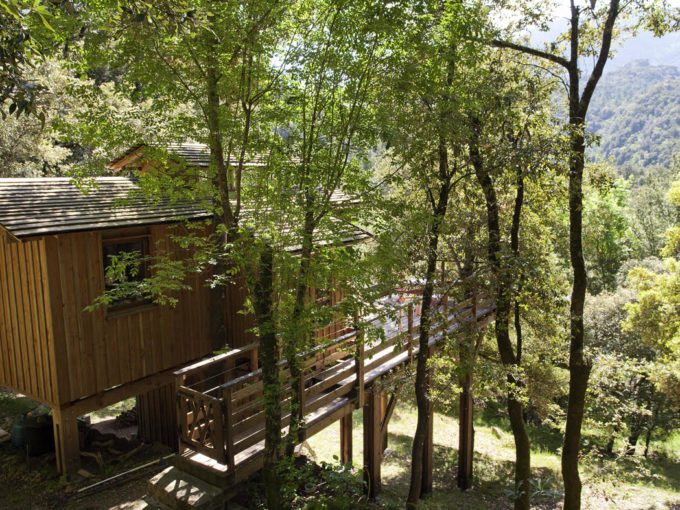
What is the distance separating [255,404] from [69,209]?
15.4 ft

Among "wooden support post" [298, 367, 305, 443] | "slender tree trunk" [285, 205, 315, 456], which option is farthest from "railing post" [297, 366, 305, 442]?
"slender tree trunk" [285, 205, 315, 456]

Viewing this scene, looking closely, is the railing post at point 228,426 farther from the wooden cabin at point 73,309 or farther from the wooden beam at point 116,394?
the wooden cabin at point 73,309

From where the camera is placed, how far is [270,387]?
5.46 metres

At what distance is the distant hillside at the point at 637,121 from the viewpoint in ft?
400

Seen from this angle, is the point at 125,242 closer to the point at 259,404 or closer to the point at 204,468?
the point at 204,468

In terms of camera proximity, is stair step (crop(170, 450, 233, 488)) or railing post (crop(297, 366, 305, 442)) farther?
railing post (crop(297, 366, 305, 442))

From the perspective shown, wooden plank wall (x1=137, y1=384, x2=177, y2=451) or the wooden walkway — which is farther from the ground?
the wooden walkway

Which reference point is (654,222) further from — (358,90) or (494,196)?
(358,90)

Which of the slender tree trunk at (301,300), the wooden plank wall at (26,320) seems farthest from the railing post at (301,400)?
the wooden plank wall at (26,320)

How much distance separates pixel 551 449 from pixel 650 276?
7.77m

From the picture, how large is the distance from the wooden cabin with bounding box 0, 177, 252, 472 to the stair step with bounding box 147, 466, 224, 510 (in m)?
2.66

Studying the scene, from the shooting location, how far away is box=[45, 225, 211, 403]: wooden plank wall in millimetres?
7875

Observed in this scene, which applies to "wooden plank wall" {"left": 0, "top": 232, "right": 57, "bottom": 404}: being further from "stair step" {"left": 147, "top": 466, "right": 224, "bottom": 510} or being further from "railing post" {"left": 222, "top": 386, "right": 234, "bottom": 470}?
"railing post" {"left": 222, "top": 386, "right": 234, "bottom": 470}

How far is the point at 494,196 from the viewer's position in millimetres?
9461
